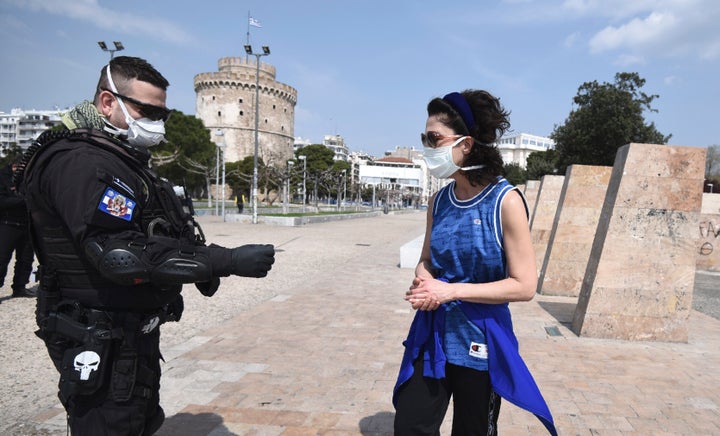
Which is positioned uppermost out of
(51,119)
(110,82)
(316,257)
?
(51,119)

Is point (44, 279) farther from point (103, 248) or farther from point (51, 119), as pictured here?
A: point (51, 119)

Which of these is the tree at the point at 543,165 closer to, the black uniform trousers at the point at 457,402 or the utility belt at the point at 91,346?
the black uniform trousers at the point at 457,402

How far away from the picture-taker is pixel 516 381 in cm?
201

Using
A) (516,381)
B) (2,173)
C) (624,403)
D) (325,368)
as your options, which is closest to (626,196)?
(624,403)

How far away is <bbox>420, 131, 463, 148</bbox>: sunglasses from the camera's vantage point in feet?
7.56

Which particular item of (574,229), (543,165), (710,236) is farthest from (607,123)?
(574,229)

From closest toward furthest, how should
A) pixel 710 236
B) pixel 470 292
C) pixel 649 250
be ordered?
pixel 470 292
pixel 649 250
pixel 710 236

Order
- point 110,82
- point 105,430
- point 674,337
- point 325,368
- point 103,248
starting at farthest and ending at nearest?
point 674,337, point 325,368, point 110,82, point 105,430, point 103,248

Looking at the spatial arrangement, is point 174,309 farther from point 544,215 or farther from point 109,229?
point 544,215

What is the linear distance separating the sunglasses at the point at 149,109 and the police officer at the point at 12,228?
5.19 meters

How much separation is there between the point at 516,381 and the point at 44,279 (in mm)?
1991

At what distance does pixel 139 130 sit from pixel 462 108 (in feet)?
4.78

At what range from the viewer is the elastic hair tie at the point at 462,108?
2.22m

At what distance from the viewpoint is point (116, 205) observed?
179 cm
